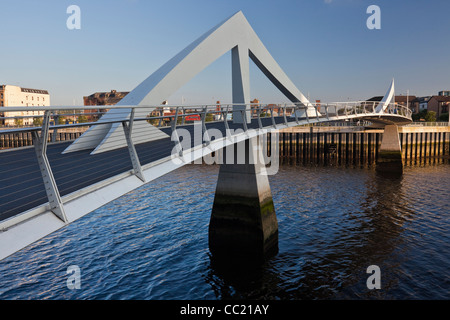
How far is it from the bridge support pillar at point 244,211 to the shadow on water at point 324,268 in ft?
2.61

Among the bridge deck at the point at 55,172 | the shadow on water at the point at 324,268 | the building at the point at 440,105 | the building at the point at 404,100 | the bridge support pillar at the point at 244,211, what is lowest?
the shadow on water at the point at 324,268

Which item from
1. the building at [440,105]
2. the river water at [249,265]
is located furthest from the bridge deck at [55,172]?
the building at [440,105]

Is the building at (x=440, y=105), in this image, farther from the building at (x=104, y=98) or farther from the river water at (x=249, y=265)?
the building at (x=104, y=98)

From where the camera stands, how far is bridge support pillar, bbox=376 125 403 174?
35.7 metres

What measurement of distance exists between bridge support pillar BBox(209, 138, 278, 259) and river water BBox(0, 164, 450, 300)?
0.74m

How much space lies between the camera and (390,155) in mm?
36594

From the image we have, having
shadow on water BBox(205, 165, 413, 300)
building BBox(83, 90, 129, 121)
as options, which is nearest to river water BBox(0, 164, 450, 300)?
shadow on water BBox(205, 165, 413, 300)

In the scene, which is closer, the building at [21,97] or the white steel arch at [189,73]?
the white steel arch at [189,73]

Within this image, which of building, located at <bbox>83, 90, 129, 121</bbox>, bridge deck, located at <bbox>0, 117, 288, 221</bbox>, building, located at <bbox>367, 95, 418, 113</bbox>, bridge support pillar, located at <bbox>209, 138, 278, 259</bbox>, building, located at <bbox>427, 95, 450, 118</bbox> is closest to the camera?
bridge deck, located at <bbox>0, 117, 288, 221</bbox>

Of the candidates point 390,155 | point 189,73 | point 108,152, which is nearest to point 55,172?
point 108,152

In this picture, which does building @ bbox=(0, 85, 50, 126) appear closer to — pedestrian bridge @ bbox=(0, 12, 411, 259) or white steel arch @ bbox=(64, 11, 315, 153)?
white steel arch @ bbox=(64, 11, 315, 153)

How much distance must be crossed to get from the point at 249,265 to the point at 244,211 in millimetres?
2309

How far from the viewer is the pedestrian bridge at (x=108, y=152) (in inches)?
172
